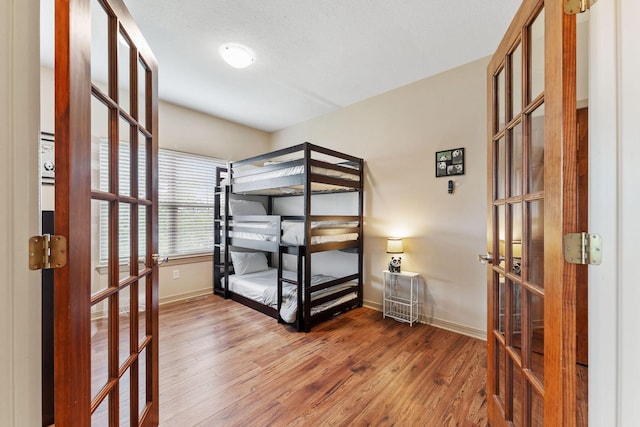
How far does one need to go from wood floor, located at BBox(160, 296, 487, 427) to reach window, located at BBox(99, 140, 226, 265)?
1111 mm

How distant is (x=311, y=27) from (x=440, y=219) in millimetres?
2219

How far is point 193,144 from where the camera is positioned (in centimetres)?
375

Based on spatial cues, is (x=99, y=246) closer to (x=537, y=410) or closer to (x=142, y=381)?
(x=142, y=381)

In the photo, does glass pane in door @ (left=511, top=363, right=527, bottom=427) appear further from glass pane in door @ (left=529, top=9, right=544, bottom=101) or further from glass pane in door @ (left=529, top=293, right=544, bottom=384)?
glass pane in door @ (left=529, top=9, right=544, bottom=101)

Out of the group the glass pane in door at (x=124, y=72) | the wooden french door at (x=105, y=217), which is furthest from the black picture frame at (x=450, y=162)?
the glass pane in door at (x=124, y=72)

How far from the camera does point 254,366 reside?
202cm

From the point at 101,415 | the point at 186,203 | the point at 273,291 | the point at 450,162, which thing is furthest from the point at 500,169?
the point at 186,203

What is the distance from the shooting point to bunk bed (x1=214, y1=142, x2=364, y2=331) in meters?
2.71

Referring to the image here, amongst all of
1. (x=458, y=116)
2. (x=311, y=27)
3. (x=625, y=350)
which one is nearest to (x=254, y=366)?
(x=625, y=350)

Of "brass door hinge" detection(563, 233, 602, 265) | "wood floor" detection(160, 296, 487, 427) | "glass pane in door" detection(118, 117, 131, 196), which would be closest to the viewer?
"brass door hinge" detection(563, 233, 602, 265)

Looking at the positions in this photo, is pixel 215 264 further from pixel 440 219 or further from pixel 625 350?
pixel 625 350

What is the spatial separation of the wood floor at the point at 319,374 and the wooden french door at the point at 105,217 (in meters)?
0.45

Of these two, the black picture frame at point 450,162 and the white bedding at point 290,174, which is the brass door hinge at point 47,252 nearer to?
the white bedding at point 290,174

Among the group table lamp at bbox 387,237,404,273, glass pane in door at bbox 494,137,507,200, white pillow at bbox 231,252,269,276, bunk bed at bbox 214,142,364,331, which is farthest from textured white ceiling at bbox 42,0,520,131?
white pillow at bbox 231,252,269,276
